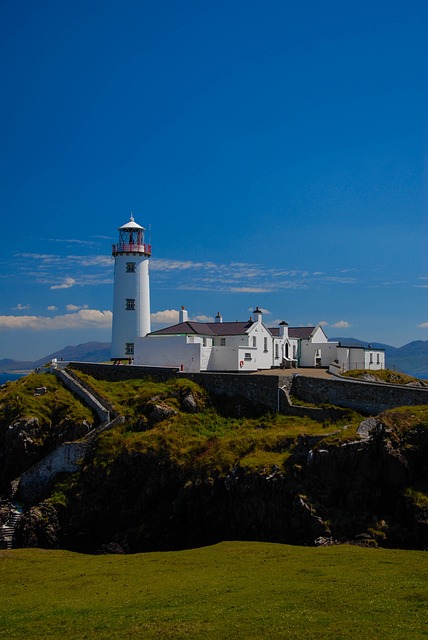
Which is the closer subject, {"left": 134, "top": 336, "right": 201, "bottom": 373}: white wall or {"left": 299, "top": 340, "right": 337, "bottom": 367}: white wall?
{"left": 134, "top": 336, "right": 201, "bottom": 373}: white wall

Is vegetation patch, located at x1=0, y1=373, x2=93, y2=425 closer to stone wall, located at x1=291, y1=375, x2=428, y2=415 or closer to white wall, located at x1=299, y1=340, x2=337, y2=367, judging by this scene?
stone wall, located at x1=291, y1=375, x2=428, y2=415

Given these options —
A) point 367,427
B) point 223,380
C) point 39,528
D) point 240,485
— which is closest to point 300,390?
point 223,380

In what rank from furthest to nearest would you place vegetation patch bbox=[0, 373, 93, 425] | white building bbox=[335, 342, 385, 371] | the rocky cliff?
white building bbox=[335, 342, 385, 371] → vegetation patch bbox=[0, 373, 93, 425] → the rocky cliff

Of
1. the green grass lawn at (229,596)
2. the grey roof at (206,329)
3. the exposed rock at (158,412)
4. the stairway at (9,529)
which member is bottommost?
the stairway at (9,529)

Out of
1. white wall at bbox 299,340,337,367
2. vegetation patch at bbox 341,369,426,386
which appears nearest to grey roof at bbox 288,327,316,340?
white wall at bbox 299,340,337,367

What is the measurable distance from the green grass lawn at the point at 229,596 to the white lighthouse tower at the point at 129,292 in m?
36.2

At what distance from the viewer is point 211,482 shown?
41.8 m

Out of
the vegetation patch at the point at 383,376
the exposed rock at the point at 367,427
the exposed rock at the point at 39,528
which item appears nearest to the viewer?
the exposed rock at the point at 367,427

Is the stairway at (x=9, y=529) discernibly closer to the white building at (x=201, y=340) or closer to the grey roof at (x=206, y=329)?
the white building at (x=201, y=340)

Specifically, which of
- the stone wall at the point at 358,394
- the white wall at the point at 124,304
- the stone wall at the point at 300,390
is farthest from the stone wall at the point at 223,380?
the white wall at the point at 124,304

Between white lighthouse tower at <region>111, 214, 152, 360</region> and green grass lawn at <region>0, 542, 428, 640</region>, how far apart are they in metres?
36.2

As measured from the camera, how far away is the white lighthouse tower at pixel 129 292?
70562 mm

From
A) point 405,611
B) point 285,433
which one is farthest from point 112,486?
point 405,611

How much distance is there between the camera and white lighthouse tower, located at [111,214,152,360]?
7056 centimetres
